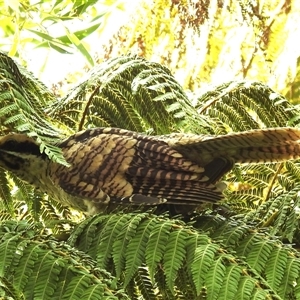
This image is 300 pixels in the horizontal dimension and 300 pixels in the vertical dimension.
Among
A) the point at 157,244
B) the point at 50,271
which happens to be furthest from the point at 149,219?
the point at 50,271

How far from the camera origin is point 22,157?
1.16 meters

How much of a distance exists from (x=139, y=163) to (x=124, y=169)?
0.09ft

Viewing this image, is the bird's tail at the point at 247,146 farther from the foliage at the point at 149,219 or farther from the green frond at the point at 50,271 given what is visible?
the green frond at the point at 50,271

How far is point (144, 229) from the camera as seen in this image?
82cm

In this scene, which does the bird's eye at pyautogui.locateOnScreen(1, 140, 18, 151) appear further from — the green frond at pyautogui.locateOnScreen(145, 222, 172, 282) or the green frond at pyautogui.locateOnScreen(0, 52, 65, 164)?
the green frond at pyautogui.locateOnScreen(145, 222, 172, 282)

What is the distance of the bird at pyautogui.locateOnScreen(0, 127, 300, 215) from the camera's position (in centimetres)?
103

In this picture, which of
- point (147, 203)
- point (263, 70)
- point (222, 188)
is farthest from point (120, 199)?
point (263, 70)

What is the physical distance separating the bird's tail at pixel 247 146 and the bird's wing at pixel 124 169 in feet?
0.08

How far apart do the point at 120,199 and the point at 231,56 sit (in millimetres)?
1260

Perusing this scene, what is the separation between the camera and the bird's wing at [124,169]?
1.06 meters

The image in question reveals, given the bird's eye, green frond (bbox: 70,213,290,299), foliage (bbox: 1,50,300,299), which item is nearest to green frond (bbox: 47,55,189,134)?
foliage (bbox: 1,50,300,299)

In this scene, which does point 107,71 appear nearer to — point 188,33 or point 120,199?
point 120,199

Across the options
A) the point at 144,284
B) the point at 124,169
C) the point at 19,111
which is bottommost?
the point at 144,284

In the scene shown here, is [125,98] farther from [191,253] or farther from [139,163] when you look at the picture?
[191,253]
